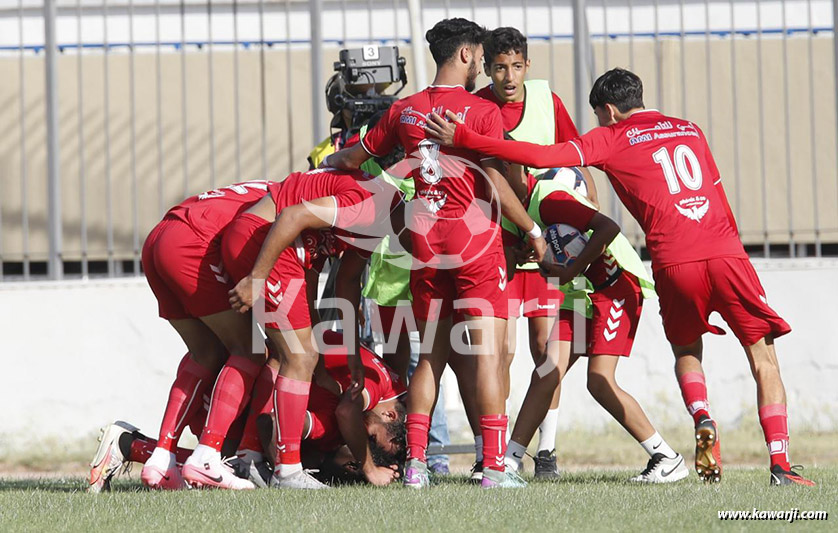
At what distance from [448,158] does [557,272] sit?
810 mm

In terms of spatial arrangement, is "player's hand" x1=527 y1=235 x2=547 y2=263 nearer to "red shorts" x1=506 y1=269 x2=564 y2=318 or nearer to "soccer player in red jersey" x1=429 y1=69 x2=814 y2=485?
"soccer player in red jersey" x1=429 y1=69 x2=814 y2=485

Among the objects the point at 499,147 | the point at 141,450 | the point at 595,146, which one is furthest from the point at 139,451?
the point at 595,146

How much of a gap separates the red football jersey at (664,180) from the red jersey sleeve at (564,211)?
0.26 meters

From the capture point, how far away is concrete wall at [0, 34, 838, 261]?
8.66 metres

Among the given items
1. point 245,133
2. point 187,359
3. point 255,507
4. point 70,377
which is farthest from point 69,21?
point 255,507

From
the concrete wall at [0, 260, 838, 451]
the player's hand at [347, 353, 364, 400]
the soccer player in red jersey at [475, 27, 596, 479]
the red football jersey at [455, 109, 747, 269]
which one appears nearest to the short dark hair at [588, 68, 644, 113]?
the red football jersey at [455, 109, 747, 269]

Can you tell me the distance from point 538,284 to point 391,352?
89 cm

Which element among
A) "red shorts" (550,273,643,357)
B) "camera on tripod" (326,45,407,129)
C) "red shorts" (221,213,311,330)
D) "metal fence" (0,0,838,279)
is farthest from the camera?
"metal fence" (0,0,838,279)

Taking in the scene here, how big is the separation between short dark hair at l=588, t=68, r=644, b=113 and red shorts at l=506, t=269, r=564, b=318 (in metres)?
1.03

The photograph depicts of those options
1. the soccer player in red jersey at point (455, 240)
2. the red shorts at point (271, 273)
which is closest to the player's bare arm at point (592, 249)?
the soccer player in red jersey at point (455, 240)

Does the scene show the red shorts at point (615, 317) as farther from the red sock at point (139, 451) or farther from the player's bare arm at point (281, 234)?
the red sock at point (139, 451)

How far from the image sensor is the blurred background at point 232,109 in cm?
854

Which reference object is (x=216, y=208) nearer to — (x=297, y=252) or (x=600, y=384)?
(x=297, y=252)

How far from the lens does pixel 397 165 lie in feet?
19.5
